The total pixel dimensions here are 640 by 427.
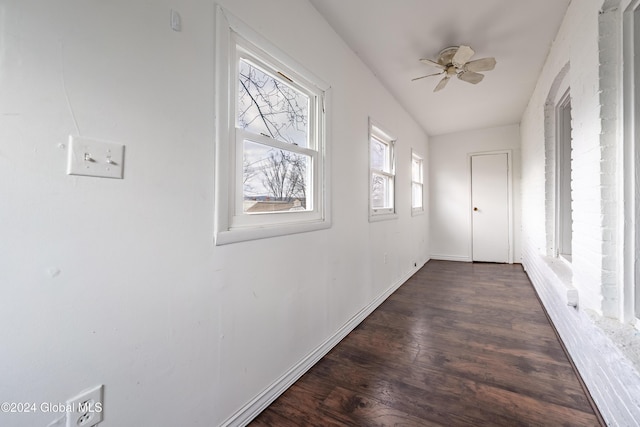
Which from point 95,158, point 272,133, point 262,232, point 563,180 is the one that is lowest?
point 262,232

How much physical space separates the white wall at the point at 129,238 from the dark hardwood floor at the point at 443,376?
0.35 metres

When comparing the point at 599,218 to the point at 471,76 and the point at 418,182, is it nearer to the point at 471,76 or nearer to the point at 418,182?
the point at 471,76

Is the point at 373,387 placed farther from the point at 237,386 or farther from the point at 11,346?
the point at 11,346

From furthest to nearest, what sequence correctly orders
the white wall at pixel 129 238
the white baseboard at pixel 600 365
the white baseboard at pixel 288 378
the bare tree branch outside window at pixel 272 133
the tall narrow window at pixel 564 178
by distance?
1. the tall narrow window at pixel 564 178
2. the bare tree branch outside window at pixel 272 133
3. the white baseboard at pixel 288 378
4. the white baseboard at pixel 600 365
5. the white wall at pixel 129 238

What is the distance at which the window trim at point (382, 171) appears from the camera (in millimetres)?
2982

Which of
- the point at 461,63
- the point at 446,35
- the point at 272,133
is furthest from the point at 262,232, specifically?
the point at 461,63

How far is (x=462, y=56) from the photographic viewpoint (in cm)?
251

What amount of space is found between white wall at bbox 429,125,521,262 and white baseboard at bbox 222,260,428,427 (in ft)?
11.4

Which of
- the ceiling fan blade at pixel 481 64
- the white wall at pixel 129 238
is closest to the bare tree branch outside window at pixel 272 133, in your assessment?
the white wall at pixel 129 238

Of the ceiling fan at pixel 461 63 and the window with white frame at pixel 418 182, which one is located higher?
the ceiling fan at pixel 461 63

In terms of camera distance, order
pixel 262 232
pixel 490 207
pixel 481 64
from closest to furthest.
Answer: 1. pixel 262 232
2. pixel 481 64
3. pixel 490 207

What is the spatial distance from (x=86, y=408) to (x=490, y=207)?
6006mm

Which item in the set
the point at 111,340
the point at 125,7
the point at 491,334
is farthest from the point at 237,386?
the point at 491,334

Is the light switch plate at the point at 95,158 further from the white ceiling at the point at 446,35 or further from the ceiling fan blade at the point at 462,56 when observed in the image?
the ceiling fan blade at the point at 462,56
